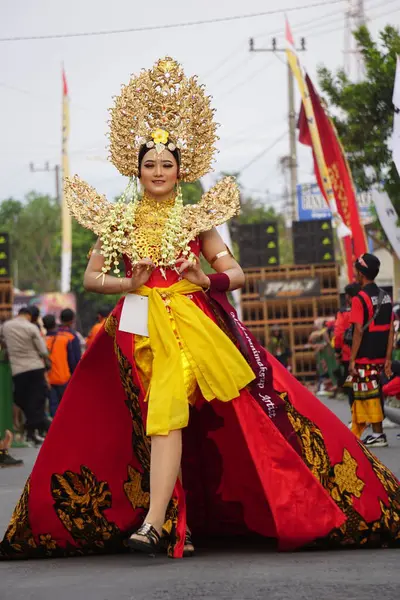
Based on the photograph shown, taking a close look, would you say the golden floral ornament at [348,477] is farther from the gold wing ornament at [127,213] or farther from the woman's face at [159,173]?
the woman's face at [159,173]

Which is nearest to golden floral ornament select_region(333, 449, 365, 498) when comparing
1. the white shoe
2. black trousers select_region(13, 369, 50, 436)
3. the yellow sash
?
the yellow sash

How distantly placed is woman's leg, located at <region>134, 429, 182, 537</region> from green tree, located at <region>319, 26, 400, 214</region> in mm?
16479

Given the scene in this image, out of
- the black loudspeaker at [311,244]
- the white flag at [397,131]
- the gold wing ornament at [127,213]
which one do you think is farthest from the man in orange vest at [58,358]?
the black loudspeaker at [311,244]

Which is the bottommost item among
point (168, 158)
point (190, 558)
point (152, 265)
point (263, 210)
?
point (190, 558)

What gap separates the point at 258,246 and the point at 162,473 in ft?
93.7

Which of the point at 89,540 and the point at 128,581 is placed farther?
the point at 89,540

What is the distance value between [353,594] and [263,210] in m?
81.8

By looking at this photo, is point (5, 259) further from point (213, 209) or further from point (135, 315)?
point (135, 315)

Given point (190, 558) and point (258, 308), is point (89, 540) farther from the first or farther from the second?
point (258, 308)

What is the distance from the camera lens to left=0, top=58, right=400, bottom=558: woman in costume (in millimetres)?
5789

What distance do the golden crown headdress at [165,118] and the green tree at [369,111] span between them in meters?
15.5

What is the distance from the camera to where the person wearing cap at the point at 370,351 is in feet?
38.9

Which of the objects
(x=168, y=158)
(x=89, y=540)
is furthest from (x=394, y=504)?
(x=168, y=158)

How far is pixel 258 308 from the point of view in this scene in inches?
1310
